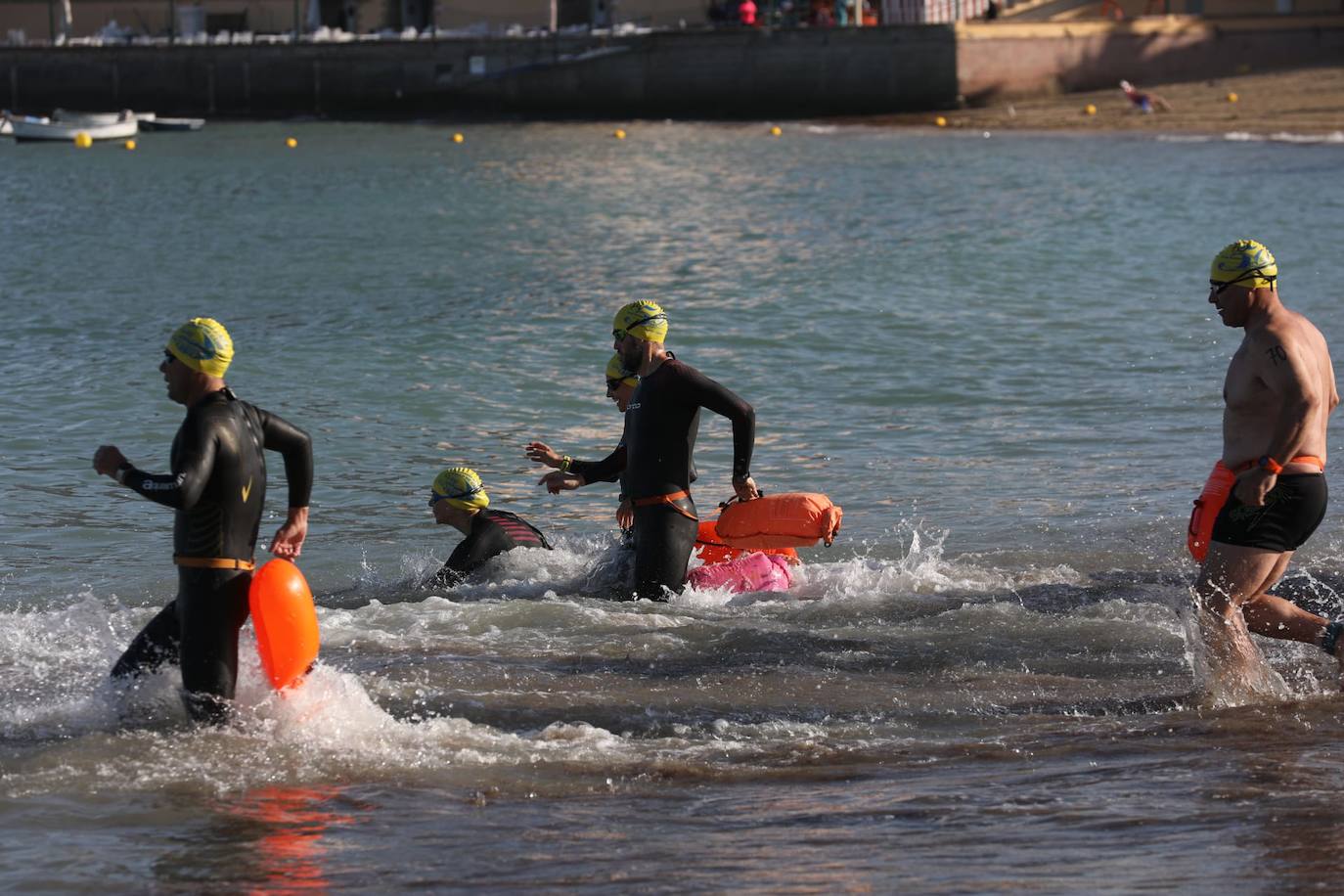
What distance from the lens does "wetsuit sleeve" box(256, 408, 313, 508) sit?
22.6ft

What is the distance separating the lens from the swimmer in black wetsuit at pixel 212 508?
260 inches

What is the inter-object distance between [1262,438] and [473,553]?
4.64 m

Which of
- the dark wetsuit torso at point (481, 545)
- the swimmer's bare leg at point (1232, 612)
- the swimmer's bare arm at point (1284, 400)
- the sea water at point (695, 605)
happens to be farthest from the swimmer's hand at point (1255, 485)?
the dark wetsuit torso at point (481, 545)

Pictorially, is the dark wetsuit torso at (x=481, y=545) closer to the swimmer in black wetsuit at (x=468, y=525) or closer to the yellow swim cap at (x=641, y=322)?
the swimmer in black wetsuit at (x=468, y=525)

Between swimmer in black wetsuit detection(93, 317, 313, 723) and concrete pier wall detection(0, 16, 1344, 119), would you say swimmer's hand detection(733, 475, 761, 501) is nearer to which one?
swimmer in black wetsuit detection(93, 317, 313, 723)

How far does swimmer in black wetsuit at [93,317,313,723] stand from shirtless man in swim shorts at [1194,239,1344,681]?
3.73 meters

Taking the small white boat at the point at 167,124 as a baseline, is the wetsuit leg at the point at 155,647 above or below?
below

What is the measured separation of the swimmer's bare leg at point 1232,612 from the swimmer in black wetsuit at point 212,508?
370 centimetres

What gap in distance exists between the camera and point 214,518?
6699 mm

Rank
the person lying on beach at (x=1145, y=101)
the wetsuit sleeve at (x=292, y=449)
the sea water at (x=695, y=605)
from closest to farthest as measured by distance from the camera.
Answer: the sea water at (x=695, y=605) → the wetsuit sleeve at (x=292, y=449) → the person lying on beach at (x=1145, y=101)

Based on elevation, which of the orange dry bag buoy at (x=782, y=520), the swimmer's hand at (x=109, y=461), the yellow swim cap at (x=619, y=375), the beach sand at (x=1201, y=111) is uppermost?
the beach sand at (x=1201, y=111)

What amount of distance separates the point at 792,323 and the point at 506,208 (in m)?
15.4

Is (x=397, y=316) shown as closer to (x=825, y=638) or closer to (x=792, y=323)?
(x=792, y=323)

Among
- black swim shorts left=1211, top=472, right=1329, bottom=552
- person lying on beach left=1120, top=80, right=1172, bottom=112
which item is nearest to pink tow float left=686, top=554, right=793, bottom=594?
black swim shorts left=1211, top=472, right=1329, bottom=552
